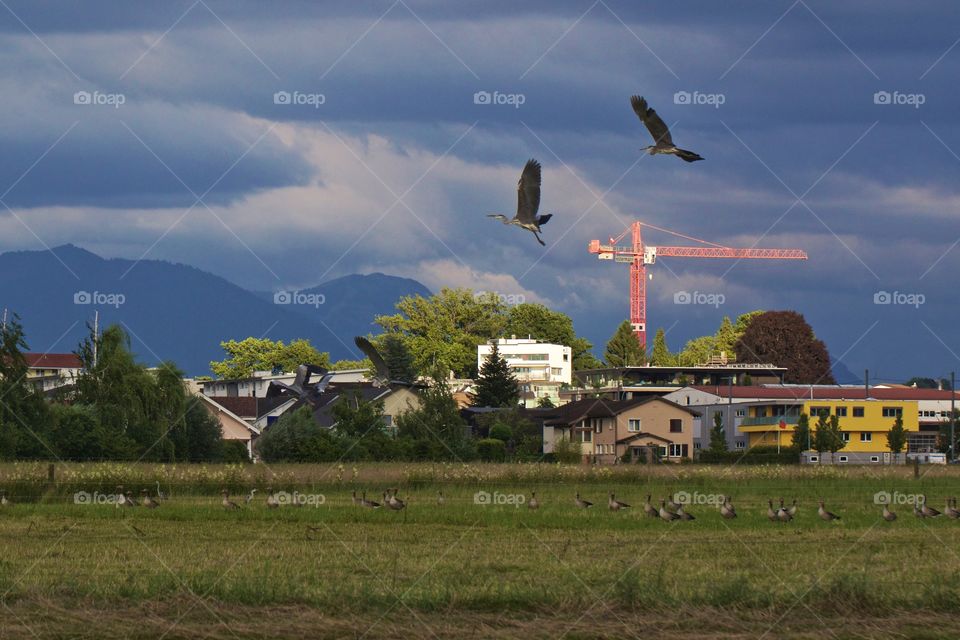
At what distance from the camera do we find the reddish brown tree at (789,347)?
140 metres

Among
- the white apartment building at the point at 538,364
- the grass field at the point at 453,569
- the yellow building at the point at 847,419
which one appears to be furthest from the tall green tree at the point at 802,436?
the white apartment building at the point at 538,364

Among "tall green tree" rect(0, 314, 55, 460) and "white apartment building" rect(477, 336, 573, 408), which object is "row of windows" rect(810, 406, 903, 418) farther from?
"tall green tree" rect(0, 314, 55, 460)

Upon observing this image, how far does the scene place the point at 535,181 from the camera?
29.2 metres

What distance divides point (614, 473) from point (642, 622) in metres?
32.2

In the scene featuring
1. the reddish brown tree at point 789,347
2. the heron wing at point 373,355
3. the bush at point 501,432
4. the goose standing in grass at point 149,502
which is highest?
the reddish brown tree at point 789,347

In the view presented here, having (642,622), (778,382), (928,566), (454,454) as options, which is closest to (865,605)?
(642,622)

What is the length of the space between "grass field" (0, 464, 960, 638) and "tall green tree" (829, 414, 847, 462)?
4692cm

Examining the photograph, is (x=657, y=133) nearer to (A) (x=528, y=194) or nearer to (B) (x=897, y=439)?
(A) (x=528, y=194)

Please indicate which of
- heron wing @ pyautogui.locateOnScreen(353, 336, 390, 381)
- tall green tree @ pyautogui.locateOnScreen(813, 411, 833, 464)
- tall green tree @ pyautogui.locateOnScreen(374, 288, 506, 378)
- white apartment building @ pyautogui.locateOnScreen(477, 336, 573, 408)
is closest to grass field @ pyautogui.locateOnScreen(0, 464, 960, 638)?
heron wing @ pyautogui.locateOnScreen(353, 336, 390, 381)

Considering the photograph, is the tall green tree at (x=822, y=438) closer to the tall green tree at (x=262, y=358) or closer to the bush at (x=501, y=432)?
the bush at (x=501, y=432)

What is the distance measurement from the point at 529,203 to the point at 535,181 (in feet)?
1.86

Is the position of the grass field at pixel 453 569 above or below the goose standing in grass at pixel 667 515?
below

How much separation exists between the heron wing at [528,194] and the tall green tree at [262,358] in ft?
342

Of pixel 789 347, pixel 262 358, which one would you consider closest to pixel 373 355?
pixel 262 358
